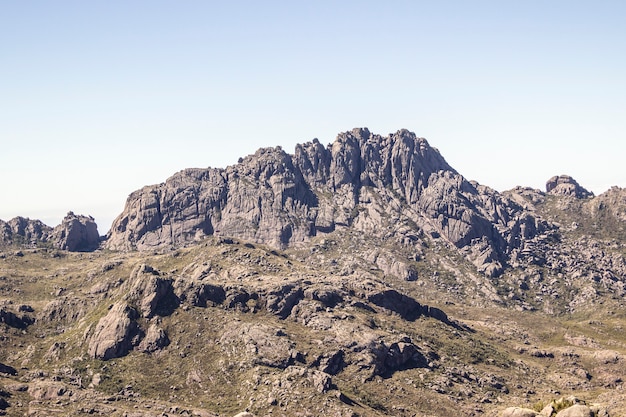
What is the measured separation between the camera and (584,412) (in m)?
144

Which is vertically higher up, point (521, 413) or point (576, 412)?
point (576, 412)

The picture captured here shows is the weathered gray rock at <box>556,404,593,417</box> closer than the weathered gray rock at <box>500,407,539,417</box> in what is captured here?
Yes

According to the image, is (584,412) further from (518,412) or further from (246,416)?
(246,416)

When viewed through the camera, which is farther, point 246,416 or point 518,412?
point 518,412

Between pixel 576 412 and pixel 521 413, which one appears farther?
pixel 521 413

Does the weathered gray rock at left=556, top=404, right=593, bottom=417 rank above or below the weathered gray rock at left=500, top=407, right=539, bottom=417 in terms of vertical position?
above

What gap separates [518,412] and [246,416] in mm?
62531

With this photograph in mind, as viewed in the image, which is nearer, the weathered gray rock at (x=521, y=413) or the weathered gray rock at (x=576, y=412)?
the weathered gray rock at (x=576, y=412)

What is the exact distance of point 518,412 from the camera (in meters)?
156

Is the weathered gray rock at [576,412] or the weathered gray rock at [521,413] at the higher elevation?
the weathered gray rock at [576,412]

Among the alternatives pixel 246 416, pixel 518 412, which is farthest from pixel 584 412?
pixel 246 416

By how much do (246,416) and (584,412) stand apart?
236 ft
